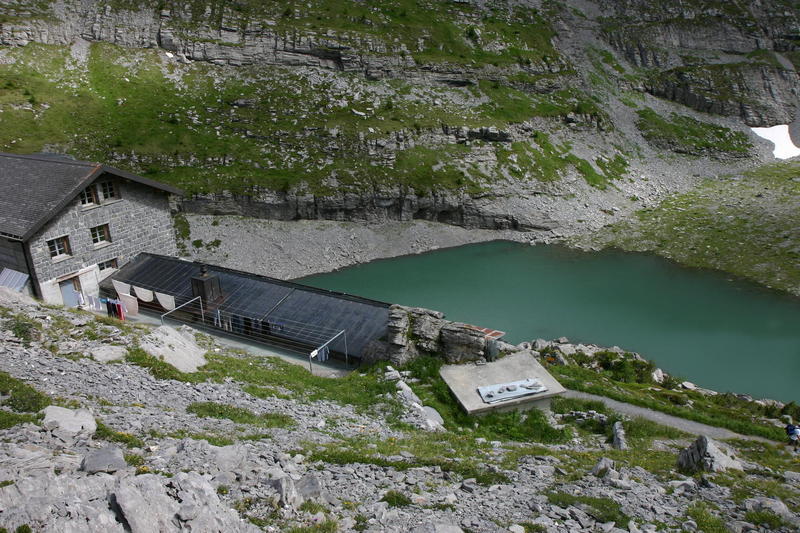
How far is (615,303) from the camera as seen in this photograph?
158 feet

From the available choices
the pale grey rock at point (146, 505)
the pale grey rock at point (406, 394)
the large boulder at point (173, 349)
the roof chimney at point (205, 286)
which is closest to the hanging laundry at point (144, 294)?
the roof chimney at point (205, 286)

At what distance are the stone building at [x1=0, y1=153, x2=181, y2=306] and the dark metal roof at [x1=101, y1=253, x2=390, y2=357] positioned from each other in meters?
1.39

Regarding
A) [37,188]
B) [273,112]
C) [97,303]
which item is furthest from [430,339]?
[273,112]

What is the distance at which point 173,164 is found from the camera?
6178 cm

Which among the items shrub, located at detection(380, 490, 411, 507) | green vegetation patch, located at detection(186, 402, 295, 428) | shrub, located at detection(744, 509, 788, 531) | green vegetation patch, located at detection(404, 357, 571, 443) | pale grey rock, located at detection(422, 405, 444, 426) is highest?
shrub, located at detection(380, 490, 411, 507)

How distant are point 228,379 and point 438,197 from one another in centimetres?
4820

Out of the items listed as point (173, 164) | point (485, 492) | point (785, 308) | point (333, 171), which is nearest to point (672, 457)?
point (485, 492)

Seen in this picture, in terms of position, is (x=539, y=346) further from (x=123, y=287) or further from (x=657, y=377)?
(x=123, y=287)

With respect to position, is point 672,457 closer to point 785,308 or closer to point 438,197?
point 785,308

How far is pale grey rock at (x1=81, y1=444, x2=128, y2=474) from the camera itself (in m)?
9.90

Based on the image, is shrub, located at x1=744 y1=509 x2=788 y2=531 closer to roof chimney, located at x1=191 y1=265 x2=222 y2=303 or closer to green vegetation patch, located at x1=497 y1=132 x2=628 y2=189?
roof chimney, located at x1=191 y1=265 x2=222 y2=303

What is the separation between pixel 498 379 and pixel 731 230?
51.4 meters

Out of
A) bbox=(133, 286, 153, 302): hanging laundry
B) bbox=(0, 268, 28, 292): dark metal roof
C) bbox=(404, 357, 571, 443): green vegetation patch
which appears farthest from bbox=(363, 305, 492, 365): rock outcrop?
bbox=(0, 268, 28, 292): dark metal roof

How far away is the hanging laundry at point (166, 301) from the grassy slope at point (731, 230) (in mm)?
48244
